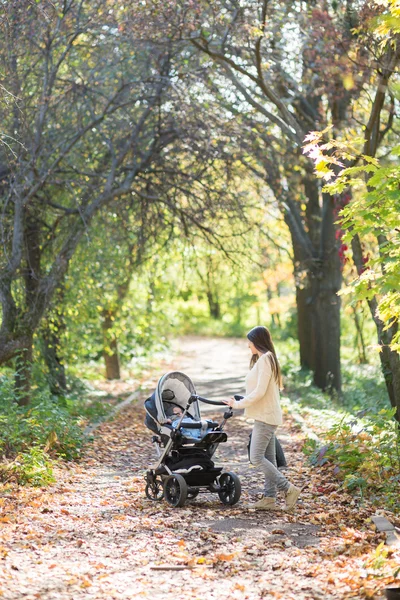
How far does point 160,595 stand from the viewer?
5156 mm

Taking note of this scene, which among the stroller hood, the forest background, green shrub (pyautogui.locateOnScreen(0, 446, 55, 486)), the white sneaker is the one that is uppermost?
the forest background

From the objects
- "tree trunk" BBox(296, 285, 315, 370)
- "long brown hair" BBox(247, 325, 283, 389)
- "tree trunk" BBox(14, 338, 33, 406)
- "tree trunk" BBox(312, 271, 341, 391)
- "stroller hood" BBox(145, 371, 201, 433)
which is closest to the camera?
"long brown hair" BBox(247, 325, 283, 389)

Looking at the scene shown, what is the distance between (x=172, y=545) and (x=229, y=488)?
156cm

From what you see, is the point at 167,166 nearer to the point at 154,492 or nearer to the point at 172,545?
the point at 154,492

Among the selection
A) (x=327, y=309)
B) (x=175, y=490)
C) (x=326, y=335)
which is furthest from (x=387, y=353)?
(x=326, y=335)

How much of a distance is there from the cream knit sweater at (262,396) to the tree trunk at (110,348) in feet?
38.1

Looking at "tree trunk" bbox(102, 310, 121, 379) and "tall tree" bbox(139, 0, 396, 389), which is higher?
"tall tree" bbox(139, 0, 396, 389)

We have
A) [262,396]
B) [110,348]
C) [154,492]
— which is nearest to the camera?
[262,396]

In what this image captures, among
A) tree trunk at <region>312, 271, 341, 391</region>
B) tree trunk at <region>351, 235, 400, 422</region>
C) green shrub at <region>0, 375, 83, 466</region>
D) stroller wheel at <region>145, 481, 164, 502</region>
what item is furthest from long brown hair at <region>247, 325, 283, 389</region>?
tree trunk at <region>312, 271, 341, 391</region>

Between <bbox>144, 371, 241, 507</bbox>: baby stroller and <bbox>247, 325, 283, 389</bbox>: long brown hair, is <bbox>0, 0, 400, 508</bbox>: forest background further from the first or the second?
<bbox>247, 325, 283, 389</bbox>: long brown hair

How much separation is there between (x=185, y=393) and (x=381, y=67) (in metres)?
5.21

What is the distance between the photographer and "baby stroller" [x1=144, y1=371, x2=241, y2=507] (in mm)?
7664

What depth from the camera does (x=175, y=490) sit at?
25.3ft

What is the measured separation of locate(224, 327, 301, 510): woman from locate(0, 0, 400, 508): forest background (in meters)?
1.00
